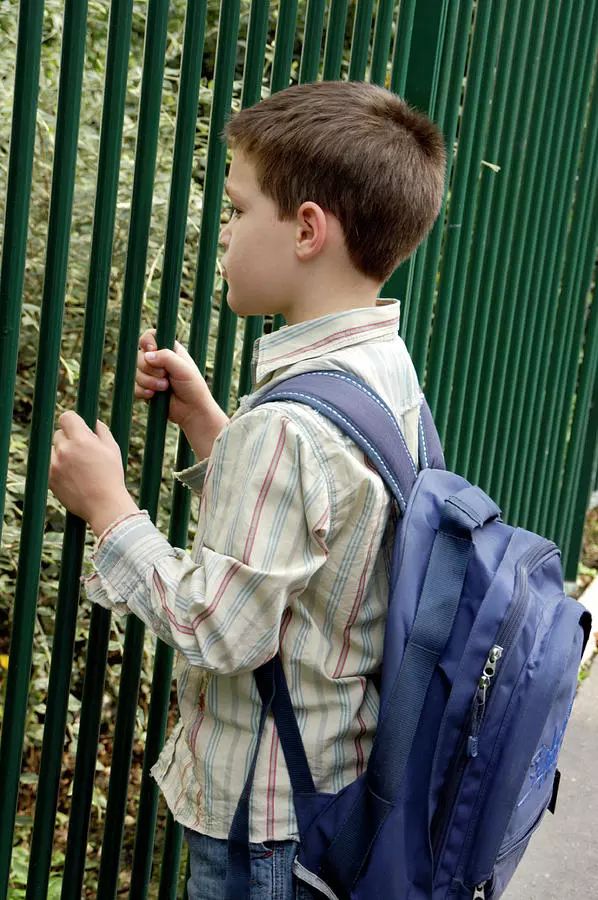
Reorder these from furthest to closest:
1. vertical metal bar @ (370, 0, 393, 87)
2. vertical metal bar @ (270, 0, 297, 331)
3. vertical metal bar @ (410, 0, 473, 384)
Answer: vertical metal bar @ (410, 0, 473, 384) < vertical metal bar @ (370, 0, 393, 87) < vertical metal bar @ (270, 0, 297, 331)

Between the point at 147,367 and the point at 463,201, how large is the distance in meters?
1.46

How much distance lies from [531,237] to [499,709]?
2.45 metres

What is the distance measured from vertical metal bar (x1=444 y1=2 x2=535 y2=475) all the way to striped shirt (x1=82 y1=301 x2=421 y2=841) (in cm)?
156

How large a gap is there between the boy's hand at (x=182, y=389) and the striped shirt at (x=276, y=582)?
22 cm

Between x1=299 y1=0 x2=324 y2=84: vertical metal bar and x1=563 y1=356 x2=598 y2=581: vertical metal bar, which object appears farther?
x1=563 y1=356 x2=598 y2=581: vertical metal bar

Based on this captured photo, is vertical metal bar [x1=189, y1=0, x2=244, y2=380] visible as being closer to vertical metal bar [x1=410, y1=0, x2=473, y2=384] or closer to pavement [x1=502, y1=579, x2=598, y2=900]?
vertical metal bar [x1=410, y1=0, x2=473, y2=384]

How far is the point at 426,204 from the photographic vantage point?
2.04m

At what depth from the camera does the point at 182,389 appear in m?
2.27

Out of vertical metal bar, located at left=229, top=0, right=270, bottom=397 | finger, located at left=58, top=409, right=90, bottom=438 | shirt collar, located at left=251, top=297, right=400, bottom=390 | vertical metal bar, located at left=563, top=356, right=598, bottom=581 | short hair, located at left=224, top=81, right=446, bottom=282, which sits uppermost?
vertical metal bar, located at left=229, top=0, right=270, bottom=397

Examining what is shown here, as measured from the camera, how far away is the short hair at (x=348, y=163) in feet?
6.31

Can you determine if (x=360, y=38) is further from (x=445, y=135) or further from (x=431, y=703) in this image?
(x=431, y=703)

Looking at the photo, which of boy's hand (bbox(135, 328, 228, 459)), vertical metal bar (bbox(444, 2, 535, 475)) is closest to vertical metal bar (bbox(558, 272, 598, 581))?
vertical metal bar (bbox(444, 2, 535, 475))

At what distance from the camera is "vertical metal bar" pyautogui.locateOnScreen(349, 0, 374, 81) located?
2.71 m

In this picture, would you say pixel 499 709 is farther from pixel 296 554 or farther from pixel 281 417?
pixel 281 417
